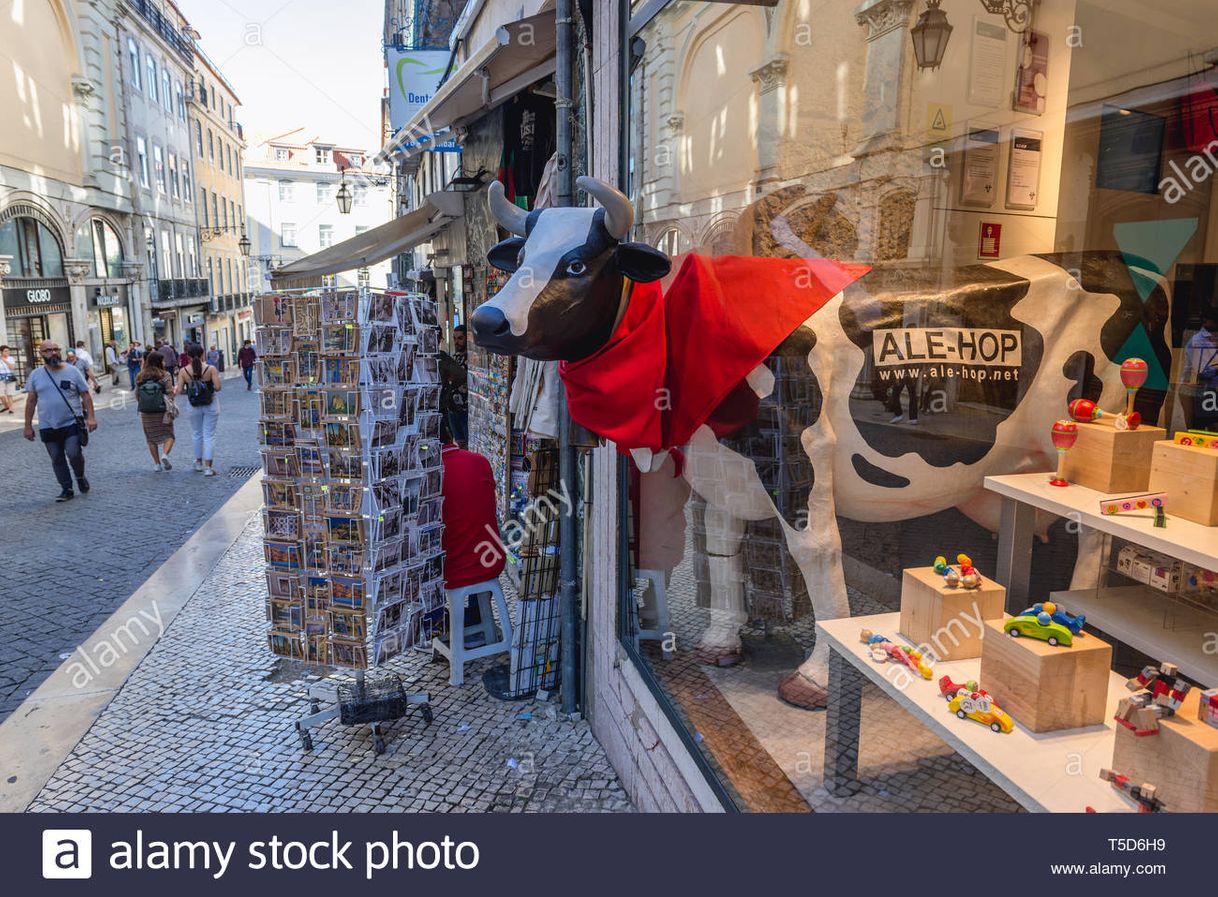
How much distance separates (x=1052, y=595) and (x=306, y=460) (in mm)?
3431

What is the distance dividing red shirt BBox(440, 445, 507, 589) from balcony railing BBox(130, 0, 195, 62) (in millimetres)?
28235

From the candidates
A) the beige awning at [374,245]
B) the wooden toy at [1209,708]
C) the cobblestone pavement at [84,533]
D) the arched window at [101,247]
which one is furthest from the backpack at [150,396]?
the arched window at [101,247]

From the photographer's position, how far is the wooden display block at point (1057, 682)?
Result: 1917 mm

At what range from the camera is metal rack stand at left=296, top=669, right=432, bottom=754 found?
4.25 m

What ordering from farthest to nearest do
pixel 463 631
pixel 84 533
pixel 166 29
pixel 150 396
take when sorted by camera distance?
pixel 166 29 → pixel 150 396 → pixel 84 533 → pixel 463 631

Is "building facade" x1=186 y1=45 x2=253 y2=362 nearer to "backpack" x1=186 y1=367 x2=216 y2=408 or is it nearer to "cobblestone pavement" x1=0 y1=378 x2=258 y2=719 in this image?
"cobblestone pavement" x1=0 y1=378 x2=258 y2=719

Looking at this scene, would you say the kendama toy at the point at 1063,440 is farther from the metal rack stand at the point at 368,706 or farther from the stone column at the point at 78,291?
the stone column at the point at 78,291

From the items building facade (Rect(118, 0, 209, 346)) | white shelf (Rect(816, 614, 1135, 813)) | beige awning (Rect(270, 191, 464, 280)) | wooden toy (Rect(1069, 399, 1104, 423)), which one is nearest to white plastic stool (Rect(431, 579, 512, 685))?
white shelf (Rect(816, 614, 1135, 813))

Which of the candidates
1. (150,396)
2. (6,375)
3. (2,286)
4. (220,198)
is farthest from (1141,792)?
(220,198)

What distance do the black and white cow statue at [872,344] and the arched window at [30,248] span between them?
21268mm

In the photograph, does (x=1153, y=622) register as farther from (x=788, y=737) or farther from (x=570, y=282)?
(x=570, y=282)

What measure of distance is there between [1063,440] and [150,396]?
34.0 feet

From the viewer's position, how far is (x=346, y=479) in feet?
13.4
